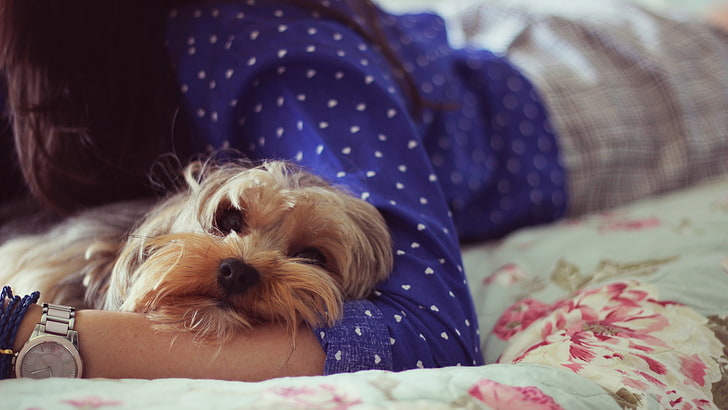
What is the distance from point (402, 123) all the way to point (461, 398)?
659mm

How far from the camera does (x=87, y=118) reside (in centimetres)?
156

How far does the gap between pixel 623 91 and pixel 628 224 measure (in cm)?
53

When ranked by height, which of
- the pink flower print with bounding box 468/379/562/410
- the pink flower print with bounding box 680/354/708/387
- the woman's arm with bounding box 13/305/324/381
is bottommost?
the pink flower print with bounding box 680/354/708/387

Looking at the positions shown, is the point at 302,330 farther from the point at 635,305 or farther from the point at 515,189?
the point at 515,189

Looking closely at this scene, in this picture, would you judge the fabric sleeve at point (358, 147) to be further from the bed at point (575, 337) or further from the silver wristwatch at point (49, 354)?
the silver wristwatch at point (49, 354)

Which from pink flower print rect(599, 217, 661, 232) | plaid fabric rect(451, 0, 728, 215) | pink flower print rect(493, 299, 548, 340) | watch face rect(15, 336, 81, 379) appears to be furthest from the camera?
plaid fabric rect(451, 0, 728, 215)

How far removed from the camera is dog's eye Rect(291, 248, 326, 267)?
133 centimetres

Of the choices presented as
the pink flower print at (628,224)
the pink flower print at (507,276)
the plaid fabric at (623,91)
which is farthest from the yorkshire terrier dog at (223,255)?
the plaid fabric at (623,91)

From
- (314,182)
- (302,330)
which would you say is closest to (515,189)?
(314,182)

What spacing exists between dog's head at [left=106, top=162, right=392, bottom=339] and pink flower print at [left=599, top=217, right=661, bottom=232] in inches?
33.4

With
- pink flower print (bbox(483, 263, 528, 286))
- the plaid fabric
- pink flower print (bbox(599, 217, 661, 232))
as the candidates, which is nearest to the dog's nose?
pink flower print (bbox(483, 263, 528, 286))

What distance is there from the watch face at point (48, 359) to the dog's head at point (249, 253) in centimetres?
14

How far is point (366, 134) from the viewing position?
1397 millimetres

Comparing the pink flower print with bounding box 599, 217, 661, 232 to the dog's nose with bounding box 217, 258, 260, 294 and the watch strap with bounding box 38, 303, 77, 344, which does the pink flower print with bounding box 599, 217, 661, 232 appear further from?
the watch strap with bounding box 38, 303, 77, 344
